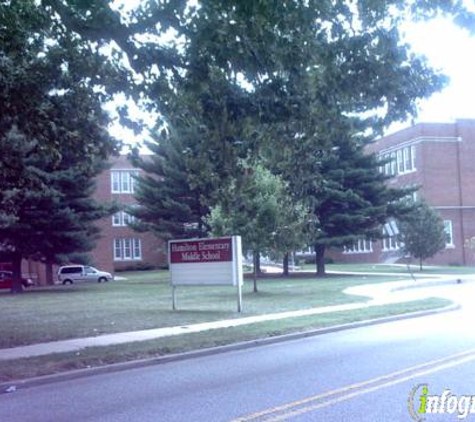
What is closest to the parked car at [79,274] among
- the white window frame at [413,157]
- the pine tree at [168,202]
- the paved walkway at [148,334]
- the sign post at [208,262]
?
the pine tree at [168,202]

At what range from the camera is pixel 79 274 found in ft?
167

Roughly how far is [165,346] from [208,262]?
23.7 ft

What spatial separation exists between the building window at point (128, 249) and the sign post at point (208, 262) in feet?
151

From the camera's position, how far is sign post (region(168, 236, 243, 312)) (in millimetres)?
19094

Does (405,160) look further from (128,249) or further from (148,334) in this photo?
(148,334)

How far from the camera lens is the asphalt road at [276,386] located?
7.46 m

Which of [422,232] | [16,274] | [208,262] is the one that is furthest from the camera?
[422,232]

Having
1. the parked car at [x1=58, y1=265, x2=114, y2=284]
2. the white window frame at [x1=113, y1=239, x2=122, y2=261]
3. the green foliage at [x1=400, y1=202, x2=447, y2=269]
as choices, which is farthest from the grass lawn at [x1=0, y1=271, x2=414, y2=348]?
the white window frame at [x1=113, y1=239, x2=122, y2=261]

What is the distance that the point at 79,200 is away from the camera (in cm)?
3509

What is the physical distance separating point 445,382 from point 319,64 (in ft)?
19.7

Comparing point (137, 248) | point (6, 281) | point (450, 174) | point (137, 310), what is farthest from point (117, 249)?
point (137, 310)

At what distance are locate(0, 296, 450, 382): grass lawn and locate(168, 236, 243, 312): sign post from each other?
3051 mm

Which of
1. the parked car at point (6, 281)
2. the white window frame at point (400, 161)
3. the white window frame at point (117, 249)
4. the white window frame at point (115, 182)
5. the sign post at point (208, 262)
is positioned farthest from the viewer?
the white window frame at point (117, 249)

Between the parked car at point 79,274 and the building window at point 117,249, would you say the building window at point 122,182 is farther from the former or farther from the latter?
the parked car at point 79,274
